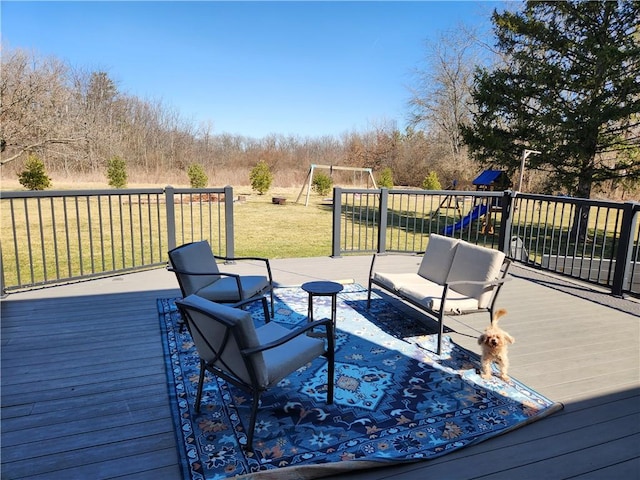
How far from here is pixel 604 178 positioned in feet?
31.3

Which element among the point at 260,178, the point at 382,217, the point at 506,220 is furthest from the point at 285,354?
the point at 260,178

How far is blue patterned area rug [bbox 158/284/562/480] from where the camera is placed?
1878mm

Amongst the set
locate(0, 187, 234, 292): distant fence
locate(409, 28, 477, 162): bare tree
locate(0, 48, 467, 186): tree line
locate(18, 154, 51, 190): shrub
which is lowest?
locate(0, 187, 234, 292): distant fence

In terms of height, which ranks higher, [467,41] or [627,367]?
[467,41]

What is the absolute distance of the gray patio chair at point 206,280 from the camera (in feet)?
11.0

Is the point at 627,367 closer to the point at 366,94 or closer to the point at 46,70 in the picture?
the point at 46,70

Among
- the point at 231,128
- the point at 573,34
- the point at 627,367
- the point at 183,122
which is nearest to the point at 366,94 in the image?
the point at 231,128

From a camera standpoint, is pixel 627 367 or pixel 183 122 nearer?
pixel 627 367

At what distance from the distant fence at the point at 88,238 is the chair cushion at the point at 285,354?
9.77 ft

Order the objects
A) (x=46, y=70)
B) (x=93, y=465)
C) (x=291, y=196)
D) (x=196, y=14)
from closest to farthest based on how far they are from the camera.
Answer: (x=93, y=465) → (x=196, y=14) → (x=46, y=70) → (x=291, y=196)

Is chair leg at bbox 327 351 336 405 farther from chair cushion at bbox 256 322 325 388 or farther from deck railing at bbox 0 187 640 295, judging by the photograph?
deck railing at bbox 0 187 640 295

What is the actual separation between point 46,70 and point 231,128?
39.5ft

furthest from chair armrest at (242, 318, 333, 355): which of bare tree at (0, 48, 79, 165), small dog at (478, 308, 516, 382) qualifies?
bare tree at (0, 48, 79, 165)

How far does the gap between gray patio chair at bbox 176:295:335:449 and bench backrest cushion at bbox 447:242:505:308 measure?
1650 mm
